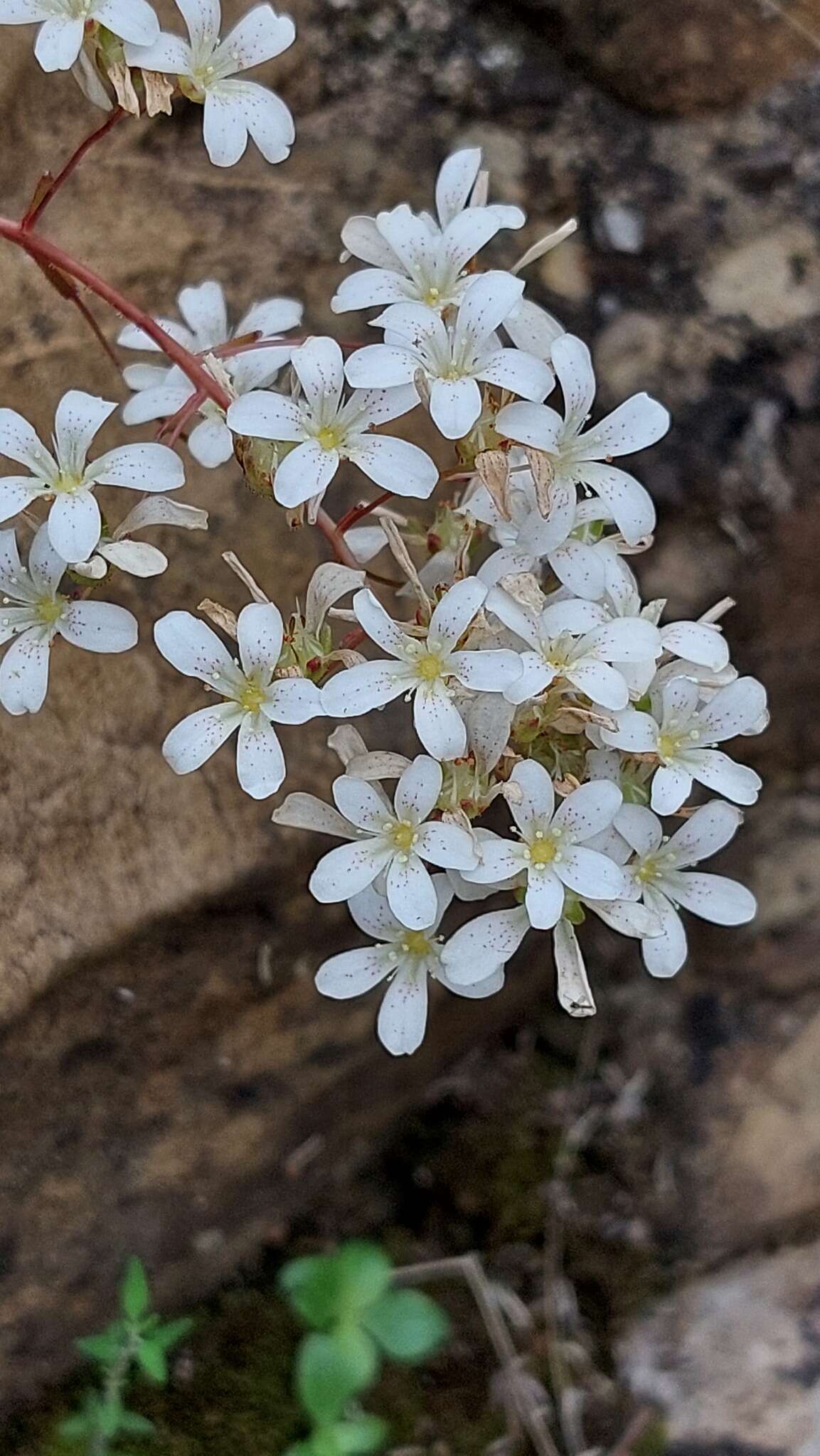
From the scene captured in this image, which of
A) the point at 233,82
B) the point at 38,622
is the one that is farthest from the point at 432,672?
the point at 233,82

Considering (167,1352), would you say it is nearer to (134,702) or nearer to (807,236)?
(134,702)

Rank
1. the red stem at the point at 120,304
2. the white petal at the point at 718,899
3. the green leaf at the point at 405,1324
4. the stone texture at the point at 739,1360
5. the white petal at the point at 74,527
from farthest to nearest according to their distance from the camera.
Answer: the stone texture at the point at 739,1360 → the green leaf at the point at 405,1324 → the white petal at the point at 718,899 → the red stem at the point at 120,304 → the white petal at the point at 74,527

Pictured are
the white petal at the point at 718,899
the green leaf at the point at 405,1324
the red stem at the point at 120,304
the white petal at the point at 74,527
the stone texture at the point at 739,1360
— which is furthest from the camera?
the stone texture at the point at 739,1360

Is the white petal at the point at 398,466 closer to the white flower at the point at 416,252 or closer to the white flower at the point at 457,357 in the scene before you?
the white flower at the point at 457,357

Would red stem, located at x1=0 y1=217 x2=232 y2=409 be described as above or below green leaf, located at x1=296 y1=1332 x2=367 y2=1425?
above

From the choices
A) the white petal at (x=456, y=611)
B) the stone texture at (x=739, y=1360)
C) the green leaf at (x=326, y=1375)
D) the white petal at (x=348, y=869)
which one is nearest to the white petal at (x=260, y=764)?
the white petal at (x=348, y=869)

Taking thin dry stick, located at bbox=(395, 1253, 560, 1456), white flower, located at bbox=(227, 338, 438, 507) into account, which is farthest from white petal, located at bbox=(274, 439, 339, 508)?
thin dry stick, located at bbox=(395, 1253, 560, 1456)

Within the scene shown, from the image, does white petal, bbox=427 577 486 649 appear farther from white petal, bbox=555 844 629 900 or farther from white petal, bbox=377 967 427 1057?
white petal, bbox=377 967 427 1057
